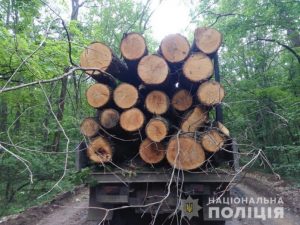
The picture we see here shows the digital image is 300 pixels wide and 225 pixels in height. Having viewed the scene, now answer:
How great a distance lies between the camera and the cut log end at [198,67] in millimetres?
4641

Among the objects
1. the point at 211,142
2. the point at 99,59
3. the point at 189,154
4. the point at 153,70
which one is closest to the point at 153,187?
the point at 189,154

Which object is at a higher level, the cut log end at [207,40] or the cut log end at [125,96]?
the cut log end at [207,40]

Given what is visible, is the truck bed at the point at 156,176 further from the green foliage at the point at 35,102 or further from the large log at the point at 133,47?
the large log at the point at 133,47

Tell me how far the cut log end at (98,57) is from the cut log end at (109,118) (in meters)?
0.62

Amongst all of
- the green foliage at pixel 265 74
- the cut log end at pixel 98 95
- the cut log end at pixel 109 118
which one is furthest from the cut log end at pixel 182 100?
the green foliage at pixel 265 74

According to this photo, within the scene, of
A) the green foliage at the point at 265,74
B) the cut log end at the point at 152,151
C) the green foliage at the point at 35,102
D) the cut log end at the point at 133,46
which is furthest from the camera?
the green foliage at the point at 265,74

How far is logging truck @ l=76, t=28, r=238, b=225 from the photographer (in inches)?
173

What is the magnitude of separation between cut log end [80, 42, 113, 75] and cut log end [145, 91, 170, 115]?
811 mm

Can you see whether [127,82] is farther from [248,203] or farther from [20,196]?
[20,196]

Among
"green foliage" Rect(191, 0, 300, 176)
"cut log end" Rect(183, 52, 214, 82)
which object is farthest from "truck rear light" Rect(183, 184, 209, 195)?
"green foliage" Rect(191, 0, 300, 176)

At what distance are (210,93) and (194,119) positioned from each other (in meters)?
0.45

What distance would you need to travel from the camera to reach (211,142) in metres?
4.31

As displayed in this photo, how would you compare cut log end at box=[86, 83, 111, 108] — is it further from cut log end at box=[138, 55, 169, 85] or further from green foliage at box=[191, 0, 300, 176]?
green foliage at box=[191, 0, 300, 176]

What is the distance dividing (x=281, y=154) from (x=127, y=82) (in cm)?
1074
